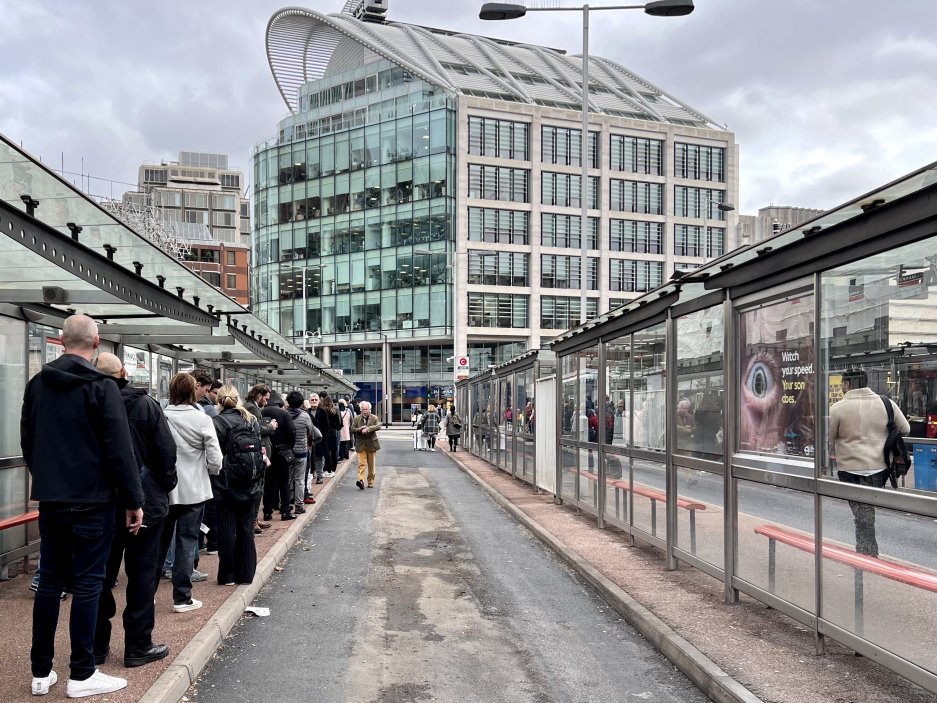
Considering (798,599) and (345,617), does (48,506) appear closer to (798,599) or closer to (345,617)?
(345,617)

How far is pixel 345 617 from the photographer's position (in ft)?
23.9

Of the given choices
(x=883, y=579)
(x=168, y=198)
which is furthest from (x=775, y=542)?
(x=168, y=198)

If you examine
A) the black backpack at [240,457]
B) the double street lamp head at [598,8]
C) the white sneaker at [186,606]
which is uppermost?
the double street lamp head at [598,8]

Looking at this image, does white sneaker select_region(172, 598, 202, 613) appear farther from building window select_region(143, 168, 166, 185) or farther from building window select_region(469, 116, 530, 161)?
building window select_region(143, 168, 166, 185)

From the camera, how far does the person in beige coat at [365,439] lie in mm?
17656

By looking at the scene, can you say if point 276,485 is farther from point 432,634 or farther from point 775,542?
point 775,542

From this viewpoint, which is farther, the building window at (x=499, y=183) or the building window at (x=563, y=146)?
the building window at (x=563, y=146)

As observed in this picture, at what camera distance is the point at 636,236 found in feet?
222

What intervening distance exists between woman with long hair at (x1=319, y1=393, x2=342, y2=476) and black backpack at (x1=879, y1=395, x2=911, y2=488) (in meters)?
13.8

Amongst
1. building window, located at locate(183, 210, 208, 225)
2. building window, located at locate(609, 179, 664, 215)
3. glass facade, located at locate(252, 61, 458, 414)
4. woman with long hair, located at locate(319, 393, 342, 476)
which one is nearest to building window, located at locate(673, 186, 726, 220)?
building window, located at locate(609, 179, 664, 215)

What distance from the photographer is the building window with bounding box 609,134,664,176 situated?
221 feet

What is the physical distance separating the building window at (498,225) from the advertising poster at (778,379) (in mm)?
57355

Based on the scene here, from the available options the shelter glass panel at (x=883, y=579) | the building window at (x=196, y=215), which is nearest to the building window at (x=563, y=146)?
the shelter glass panel at (x=883, y=579)

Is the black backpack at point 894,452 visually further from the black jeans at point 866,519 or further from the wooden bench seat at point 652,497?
the wooden bench seat at point 652,497
